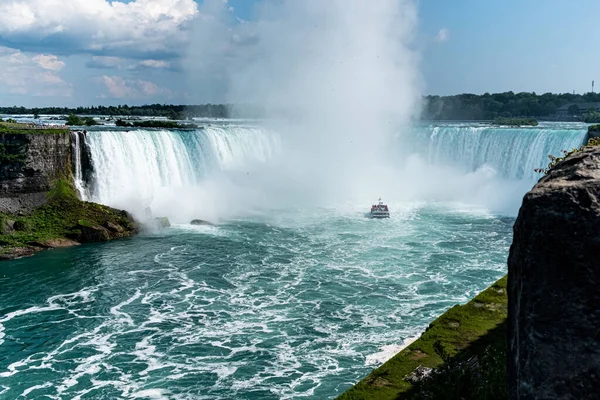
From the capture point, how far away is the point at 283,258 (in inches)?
752

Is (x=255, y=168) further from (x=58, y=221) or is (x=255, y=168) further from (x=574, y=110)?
(x=574, y=110)

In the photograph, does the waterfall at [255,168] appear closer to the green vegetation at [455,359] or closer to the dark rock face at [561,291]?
the green vegetation at [455,359]

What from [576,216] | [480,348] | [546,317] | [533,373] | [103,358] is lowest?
[103,358]

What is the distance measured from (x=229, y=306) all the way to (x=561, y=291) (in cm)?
1167

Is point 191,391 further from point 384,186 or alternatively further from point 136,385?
point 384,186

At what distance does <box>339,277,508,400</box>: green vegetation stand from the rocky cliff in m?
18.7

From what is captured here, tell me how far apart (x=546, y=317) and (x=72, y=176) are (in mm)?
23863

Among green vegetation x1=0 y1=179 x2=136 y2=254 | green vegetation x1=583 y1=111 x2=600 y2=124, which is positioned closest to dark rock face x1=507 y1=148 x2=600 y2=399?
green vegetation x1=0 y1=179 x2=136 y2=254

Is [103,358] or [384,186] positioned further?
[384,186]

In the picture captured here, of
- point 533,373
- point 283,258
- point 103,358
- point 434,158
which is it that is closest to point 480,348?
point 533,373

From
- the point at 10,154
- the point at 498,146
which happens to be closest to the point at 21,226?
the point at 10,154

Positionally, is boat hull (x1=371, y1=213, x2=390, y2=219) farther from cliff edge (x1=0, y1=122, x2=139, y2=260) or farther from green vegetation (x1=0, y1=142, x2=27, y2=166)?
green vegetation (x1=0, y1=142, x2=27, y2=166)

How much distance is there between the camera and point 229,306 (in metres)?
14.5

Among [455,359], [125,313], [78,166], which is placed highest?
[78,166]
